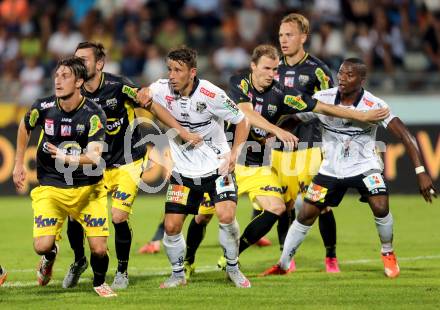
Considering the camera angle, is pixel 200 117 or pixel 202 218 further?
pixel 202 218

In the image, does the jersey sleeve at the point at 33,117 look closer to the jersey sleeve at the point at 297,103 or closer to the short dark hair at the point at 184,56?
the short dark hair at the point at 184,56

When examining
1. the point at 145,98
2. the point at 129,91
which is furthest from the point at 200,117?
the point at 129,91

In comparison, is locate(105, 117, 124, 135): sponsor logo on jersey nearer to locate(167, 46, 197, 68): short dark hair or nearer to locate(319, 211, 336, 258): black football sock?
locate(167, 46, 197, 68): short dark hair

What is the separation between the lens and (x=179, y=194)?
9.62 metres

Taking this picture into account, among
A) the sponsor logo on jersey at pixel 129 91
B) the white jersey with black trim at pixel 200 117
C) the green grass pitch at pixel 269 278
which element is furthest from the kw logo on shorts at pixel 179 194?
the sponsor logo on jersey at pixel 129 91

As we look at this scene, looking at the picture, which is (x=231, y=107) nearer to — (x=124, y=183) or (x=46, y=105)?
(x=124, y=183)

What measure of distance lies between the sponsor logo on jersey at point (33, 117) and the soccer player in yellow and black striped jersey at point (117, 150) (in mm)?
1139

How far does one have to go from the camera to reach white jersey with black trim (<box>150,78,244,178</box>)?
964 cm

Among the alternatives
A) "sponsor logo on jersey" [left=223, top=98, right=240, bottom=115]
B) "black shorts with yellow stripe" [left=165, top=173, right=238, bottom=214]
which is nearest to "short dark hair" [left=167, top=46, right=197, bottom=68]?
"sponsor logo on jersey" [left=223, top=98, right=240, bottom=115]

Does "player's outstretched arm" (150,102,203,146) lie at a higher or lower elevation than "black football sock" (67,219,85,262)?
higher

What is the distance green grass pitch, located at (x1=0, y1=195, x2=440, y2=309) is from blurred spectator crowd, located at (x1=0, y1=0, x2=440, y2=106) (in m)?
5.71

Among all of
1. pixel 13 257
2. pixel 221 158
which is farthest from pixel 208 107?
pixel 13 257

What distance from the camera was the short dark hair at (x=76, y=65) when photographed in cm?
905

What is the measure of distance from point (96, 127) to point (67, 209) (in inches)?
32.8
